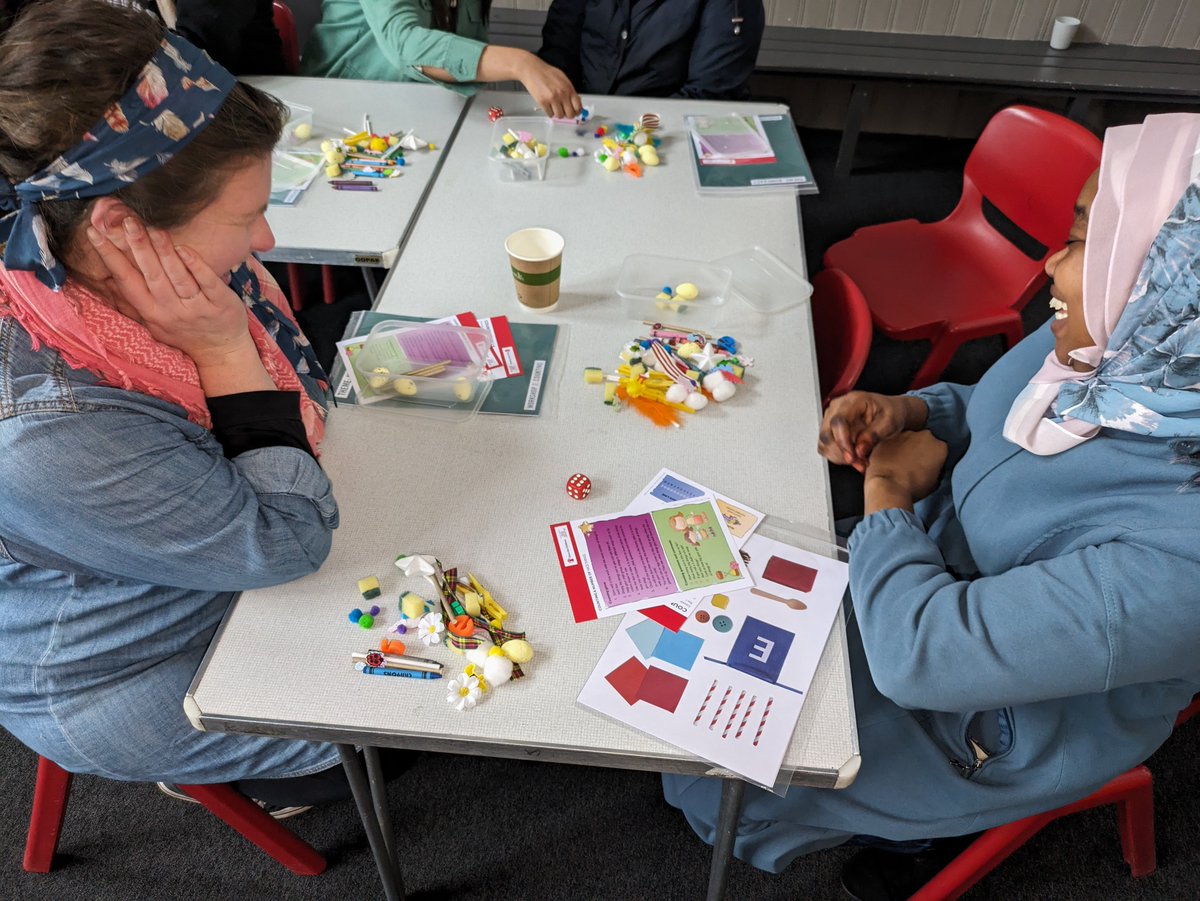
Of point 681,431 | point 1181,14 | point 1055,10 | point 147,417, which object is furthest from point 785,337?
point 1181,14

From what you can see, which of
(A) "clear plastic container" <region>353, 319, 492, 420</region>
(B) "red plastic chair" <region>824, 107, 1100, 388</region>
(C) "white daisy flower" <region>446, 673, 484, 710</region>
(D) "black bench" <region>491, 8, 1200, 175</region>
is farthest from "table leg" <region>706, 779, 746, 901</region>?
(D) "black bench" <region>491, 8, 1200, 175</region>

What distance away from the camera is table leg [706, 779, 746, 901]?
3.43 feet

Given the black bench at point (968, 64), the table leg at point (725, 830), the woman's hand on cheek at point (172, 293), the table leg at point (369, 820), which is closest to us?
the woman's hand on cheek at point (172, 293)

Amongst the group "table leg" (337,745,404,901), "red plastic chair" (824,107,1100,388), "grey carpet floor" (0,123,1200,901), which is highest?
"red plastic chair" (824,107,1100,388)

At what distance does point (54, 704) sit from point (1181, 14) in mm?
4625

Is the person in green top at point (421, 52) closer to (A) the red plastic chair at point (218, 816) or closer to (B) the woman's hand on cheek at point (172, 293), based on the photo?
(B) the woman's hand on cheek at point (172, 293)

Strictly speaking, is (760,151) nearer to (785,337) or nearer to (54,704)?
(785,337)

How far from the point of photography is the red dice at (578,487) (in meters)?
1.21

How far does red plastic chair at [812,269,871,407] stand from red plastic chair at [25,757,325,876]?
1.26m

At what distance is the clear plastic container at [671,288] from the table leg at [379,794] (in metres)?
0.90

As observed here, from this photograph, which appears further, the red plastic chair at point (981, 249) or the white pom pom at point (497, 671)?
the red plastic chair at point (981, 249)

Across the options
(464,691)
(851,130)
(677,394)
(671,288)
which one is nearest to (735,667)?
(464,691)

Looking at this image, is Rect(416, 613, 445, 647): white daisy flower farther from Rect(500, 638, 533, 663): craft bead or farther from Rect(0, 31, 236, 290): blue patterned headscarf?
Rect(0, 31, 236, 290): blue patterned headscarf

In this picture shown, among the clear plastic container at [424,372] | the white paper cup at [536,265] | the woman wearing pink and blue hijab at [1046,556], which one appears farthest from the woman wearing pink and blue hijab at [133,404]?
the woman wearing pink and blue hijab at [1046,556]
